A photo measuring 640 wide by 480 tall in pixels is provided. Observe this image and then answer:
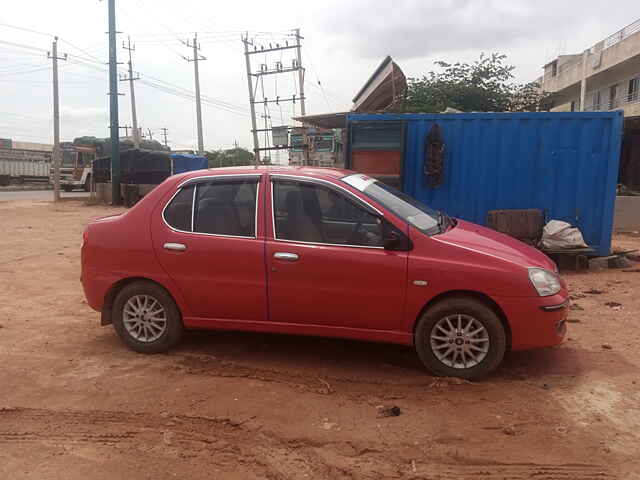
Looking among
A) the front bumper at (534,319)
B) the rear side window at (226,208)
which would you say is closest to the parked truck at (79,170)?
the rear side window at (226,208)

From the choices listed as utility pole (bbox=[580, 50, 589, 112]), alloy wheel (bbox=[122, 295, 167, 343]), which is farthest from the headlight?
utility pole (bbox=[580, 50, 589, 112])

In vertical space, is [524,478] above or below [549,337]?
below

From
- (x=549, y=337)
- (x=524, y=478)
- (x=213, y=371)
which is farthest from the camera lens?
(x=213, y=371)

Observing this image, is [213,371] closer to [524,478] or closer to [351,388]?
[351,388]

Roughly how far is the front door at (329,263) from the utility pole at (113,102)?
64.4 ft

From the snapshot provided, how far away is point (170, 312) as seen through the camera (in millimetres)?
4383

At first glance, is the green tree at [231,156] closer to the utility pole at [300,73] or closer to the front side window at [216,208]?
the utility pole at [300,73]

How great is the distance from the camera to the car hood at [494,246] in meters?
3.85

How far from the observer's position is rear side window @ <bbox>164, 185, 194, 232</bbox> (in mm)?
4336

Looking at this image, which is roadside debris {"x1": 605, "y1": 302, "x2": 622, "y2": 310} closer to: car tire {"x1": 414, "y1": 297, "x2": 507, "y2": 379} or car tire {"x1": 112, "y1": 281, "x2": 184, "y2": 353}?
car tire {"x1": 414, "y1": 297, "x2": 507, "y2": 379}

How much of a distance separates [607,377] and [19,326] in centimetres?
543

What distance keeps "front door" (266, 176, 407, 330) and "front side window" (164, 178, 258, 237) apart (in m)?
0.22

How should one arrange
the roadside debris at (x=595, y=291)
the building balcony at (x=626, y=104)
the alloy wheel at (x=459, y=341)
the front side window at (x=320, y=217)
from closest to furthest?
the alloy wheel at (x=459, y=341) < the front side window at (x=320, y=217) < the roadside debris at (x=595, y=291) < the building balcony at (x=626, y=104)

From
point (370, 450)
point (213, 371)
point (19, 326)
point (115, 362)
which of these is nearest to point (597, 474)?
point (370, 450)
